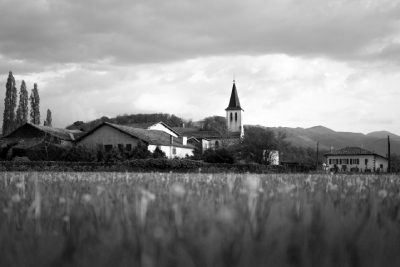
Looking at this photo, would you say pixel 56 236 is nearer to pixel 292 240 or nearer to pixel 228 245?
pixel 228 245

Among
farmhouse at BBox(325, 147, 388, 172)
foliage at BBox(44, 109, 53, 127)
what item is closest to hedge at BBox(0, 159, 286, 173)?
foliage at BBox(44, 109, 53, 127)

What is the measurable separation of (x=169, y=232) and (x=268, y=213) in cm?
41

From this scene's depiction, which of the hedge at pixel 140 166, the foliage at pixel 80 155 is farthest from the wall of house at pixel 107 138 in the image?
the hedge at pixel 140 166

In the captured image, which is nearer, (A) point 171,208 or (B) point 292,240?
(B) point 292,240

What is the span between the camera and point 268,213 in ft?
4.61

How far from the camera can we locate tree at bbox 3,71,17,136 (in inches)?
2862

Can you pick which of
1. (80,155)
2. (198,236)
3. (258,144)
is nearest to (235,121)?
(258,144)

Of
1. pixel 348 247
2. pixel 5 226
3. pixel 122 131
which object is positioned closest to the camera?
pixel 348 247

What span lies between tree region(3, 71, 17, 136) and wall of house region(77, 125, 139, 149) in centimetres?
2438

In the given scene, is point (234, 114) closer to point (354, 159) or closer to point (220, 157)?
point (354, 159)

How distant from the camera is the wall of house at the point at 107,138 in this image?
5472 cm

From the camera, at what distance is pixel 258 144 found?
6022 centimetres

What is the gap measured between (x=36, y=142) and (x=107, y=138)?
10.0 meters

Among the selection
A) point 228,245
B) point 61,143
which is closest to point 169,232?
point 228,245
